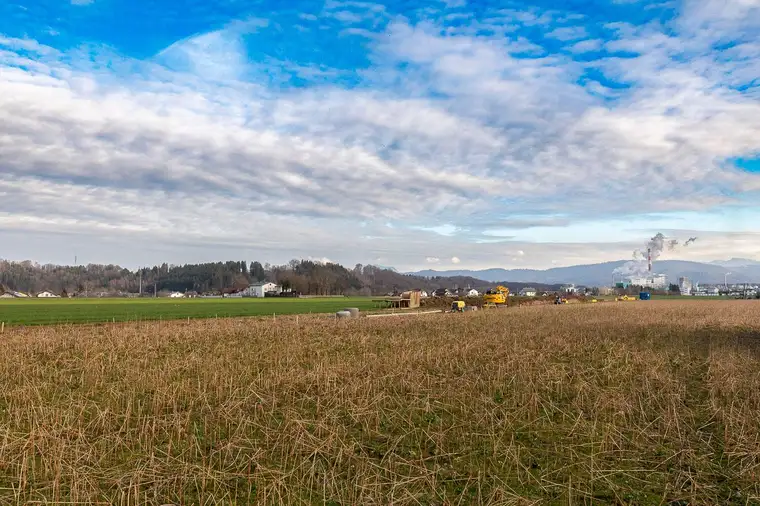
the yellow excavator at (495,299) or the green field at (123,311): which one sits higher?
the yellow excavator at (495,299)

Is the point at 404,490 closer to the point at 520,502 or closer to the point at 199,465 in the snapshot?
the point at 520,502

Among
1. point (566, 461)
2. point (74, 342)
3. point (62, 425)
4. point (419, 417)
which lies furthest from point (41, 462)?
point (74, 342)

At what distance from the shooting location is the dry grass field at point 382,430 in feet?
25.8

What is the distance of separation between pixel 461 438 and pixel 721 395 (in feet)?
26.3

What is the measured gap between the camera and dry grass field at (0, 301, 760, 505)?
25.8ft

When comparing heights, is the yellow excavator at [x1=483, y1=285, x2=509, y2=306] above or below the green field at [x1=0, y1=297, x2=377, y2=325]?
above

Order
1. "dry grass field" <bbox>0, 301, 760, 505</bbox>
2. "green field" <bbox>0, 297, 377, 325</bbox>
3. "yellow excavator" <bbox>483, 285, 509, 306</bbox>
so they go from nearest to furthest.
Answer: "dry grass field" <bbox>0, 301, 760, 505</bbox> → "green field" <bbox>0, 297, 377, 325</bbox> → "yellow excavator" <bbox>483, 285, 509, 306</bbox>

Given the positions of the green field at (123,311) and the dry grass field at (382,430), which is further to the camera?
the green field at (123,311)

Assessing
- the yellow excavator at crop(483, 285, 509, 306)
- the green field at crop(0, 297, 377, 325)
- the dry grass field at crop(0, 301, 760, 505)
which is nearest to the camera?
the dry grass field at crop(0, 301, 760, 505)

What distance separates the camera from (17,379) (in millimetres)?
16281

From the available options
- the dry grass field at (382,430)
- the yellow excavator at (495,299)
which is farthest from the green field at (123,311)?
the dry grass field at (382,430)

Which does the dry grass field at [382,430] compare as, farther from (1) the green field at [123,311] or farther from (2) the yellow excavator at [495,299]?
(2) the yellow excavator at [495,299]

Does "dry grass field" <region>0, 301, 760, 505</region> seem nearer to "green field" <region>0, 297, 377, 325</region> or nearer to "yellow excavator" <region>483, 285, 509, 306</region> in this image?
"green field" <region>0, 297, 377, 325</region>

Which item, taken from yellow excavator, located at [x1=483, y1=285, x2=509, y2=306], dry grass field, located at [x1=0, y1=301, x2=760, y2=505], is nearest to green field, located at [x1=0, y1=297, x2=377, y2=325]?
yellow excavator, located at [x1=483, y1=285, x2=509, y2=306]
